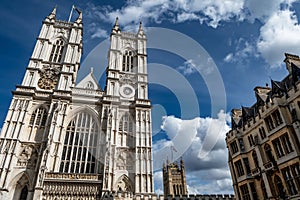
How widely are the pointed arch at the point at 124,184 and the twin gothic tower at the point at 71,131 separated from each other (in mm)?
112

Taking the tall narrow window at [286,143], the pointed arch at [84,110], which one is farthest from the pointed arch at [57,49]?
the tall narrow window at [286,143]

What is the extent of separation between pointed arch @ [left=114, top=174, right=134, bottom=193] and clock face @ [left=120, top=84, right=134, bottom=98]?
12295 mm

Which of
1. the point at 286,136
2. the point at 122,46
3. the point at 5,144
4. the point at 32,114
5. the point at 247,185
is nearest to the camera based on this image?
the point at 286,136

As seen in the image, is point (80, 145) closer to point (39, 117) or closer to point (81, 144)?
point (81, 144)

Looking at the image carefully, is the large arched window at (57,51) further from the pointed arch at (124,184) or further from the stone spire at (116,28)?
the pointed arch at (124,184)

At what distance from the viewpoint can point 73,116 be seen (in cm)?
2927

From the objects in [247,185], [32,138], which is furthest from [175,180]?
[32,138]

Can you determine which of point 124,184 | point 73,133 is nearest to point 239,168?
point 124,184

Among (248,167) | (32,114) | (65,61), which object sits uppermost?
(65,61)

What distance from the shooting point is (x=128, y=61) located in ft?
123

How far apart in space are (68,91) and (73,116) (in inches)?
142

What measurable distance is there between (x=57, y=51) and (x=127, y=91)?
14.0 meters

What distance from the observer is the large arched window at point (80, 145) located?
25719mm

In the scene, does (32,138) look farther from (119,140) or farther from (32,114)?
(119,140)
